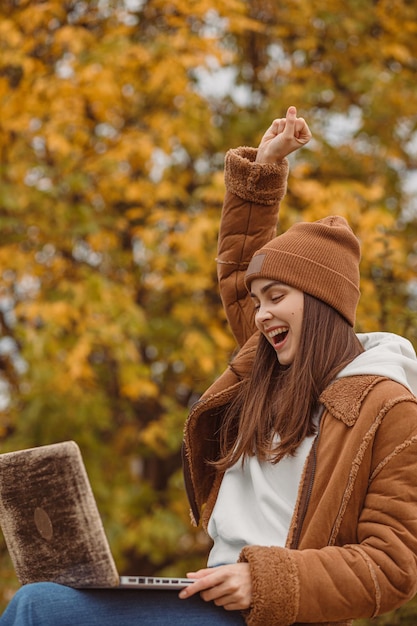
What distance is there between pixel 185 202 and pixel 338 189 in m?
0.92

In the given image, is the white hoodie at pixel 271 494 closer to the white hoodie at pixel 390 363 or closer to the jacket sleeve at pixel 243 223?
the white hoodie at pixel 390 363

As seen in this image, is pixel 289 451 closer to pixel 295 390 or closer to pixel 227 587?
pixel 295 390

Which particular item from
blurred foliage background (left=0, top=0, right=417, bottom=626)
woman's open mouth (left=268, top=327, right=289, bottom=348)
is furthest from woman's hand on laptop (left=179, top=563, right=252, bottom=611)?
blurred foliage background (left=0, top=0, right=417, bottom=626)

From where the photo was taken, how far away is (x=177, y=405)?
19.7 ft

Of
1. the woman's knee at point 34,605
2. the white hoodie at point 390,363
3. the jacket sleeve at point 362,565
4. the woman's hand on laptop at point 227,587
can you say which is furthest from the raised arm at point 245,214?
the woman's knee at point 34,605

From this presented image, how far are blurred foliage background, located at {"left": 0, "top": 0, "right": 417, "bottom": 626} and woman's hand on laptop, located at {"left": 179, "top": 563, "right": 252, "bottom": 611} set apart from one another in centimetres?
346

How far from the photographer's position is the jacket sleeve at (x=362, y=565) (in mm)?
1908

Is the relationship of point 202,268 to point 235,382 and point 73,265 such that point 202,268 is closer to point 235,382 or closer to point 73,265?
point 73,265

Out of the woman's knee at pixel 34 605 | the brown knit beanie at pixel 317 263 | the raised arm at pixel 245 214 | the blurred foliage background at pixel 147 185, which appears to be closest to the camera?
the woman's knee at pixel 34 605

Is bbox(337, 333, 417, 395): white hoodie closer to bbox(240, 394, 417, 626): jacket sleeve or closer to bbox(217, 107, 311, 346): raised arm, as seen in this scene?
bbox(240, 394, 417, 626): jacket sleeve

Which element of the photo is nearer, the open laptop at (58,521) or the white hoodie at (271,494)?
the open laptop at (58,521)

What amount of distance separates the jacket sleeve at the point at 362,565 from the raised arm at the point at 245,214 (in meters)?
0.80

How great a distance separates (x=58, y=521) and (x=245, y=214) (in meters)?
1.10

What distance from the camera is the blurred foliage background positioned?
5.61 m
